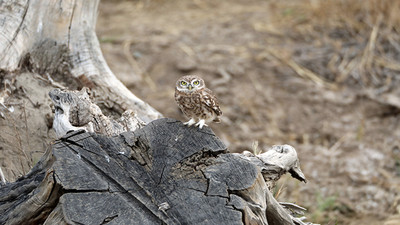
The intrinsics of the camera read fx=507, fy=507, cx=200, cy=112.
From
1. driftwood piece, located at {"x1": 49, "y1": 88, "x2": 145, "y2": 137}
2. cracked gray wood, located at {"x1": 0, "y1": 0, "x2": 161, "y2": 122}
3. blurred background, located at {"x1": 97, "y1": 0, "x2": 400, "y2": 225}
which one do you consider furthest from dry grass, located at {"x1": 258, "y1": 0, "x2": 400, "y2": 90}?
driftwood piece, located at {"x1": 49, "y1": 88, "x2": 145, "y2": 137}

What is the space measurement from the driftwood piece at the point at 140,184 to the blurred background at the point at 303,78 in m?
2.72

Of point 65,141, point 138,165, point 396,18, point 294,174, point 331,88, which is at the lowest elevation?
point 331,88

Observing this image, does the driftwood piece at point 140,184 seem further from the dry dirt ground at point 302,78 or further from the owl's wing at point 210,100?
the dry dirt ground at point 302,78

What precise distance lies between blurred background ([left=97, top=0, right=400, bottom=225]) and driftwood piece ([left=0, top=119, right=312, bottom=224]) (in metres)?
2.72

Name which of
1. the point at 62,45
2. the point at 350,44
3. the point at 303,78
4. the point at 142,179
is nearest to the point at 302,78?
the point at 303,78

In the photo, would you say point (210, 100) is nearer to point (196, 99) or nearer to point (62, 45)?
point (196, 99)

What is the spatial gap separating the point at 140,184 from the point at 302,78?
5.53 m

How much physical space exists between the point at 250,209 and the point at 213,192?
0.23 metres

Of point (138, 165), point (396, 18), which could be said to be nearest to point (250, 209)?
point (138, 165)

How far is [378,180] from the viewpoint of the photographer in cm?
626

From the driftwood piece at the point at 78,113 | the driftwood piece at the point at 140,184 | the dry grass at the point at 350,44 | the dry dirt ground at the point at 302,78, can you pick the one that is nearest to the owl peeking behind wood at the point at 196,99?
the driftwood piece at the point at 78,113

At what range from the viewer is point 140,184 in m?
2.81

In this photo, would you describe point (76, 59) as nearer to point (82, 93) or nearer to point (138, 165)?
point (82, 93)

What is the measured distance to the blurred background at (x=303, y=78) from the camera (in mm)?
6281
